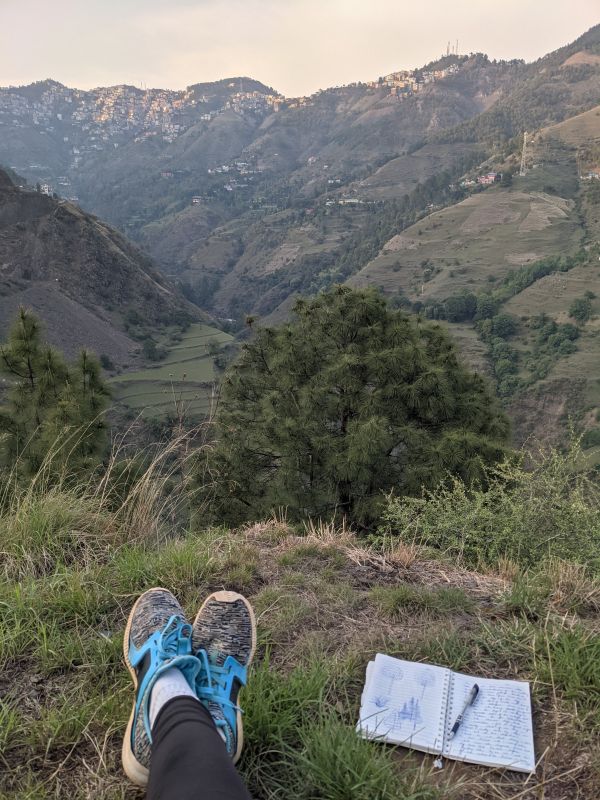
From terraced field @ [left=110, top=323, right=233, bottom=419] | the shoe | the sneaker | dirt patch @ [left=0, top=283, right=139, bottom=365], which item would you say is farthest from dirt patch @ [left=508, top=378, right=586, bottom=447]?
the shoe

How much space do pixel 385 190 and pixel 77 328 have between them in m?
107

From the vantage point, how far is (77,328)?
52781 millimetres

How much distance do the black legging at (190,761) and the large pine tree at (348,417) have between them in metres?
7.20

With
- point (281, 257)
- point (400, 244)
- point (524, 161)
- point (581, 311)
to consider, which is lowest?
point (581, 311)

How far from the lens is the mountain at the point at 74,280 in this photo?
5244 cm

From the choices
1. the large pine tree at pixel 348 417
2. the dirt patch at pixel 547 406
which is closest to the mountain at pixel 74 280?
the dirt patch at pixel 547 406

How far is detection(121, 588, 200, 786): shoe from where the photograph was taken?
1.38m

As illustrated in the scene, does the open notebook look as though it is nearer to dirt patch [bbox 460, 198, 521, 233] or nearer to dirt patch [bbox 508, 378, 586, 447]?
dirt patch [bbox 508, 378, 586, 447]

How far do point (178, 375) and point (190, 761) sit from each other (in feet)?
153

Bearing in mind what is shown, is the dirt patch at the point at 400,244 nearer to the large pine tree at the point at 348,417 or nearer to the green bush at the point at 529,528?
the large pine tree at the point at 348,417

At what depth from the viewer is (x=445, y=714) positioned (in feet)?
5.46

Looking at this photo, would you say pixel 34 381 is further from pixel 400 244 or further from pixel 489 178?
pixel 489 178

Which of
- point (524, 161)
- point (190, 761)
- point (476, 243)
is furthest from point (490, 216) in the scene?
point (190, 761)

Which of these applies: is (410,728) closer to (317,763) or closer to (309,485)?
(317,763)
